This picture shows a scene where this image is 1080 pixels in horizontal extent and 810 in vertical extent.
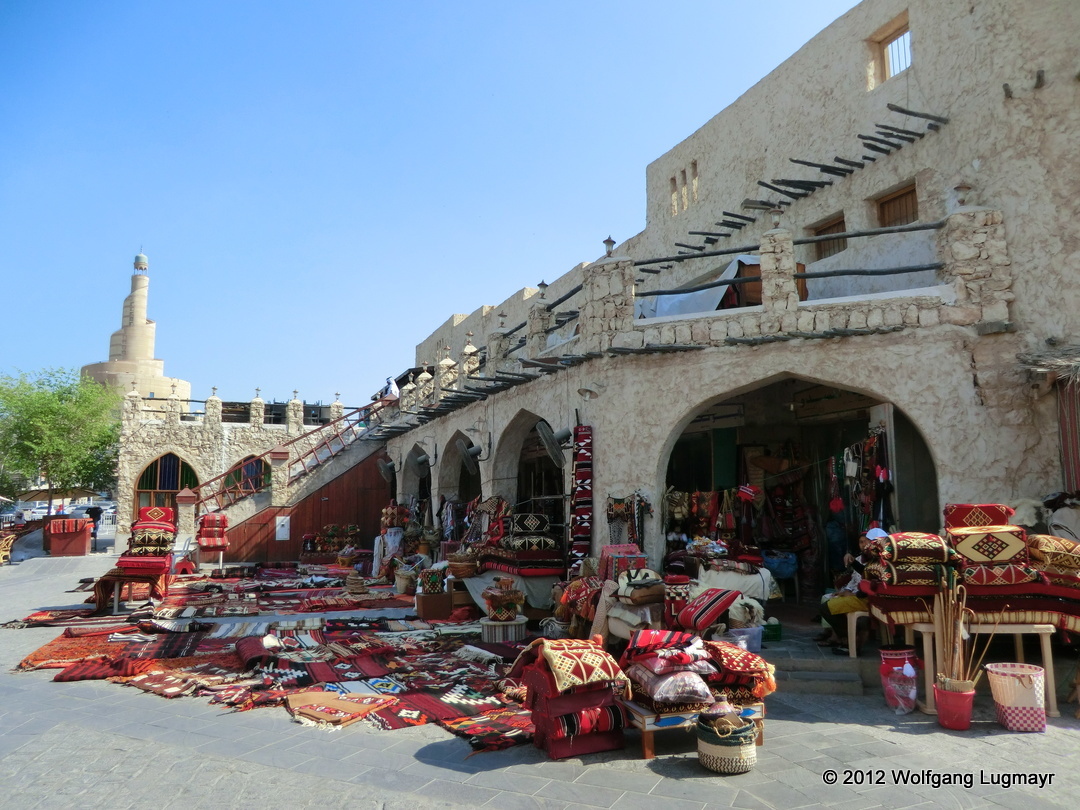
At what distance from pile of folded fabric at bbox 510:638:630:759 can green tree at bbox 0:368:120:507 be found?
26662mm

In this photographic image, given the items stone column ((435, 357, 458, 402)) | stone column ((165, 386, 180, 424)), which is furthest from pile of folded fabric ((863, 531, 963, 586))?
stone column ((165, 386, 180, 424))

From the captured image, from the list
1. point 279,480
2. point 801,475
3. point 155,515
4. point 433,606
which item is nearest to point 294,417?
point 279,480

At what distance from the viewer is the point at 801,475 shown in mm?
11484

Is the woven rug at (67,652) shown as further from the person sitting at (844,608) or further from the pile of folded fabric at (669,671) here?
the person sitting at (844,608)

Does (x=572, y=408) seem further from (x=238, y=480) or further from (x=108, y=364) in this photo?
(x=108, y=364)

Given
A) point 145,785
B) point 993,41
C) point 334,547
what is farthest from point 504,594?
point 334,547

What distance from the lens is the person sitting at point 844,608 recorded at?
732cm

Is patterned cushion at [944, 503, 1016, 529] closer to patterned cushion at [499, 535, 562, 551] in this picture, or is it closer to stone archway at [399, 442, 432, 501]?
patterned cushion at [499, 535, 562, 551]

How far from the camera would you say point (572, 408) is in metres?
11.2

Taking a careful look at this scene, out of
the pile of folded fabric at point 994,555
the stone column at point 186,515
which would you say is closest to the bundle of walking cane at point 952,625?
the pile of folded fabric at point 994,555

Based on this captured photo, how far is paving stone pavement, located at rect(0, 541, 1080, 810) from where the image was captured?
4398 millimetres

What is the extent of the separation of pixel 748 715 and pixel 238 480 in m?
23.5

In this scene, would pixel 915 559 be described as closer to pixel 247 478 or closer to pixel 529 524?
pixel 529 524

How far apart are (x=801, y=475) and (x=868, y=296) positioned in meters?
3.27
